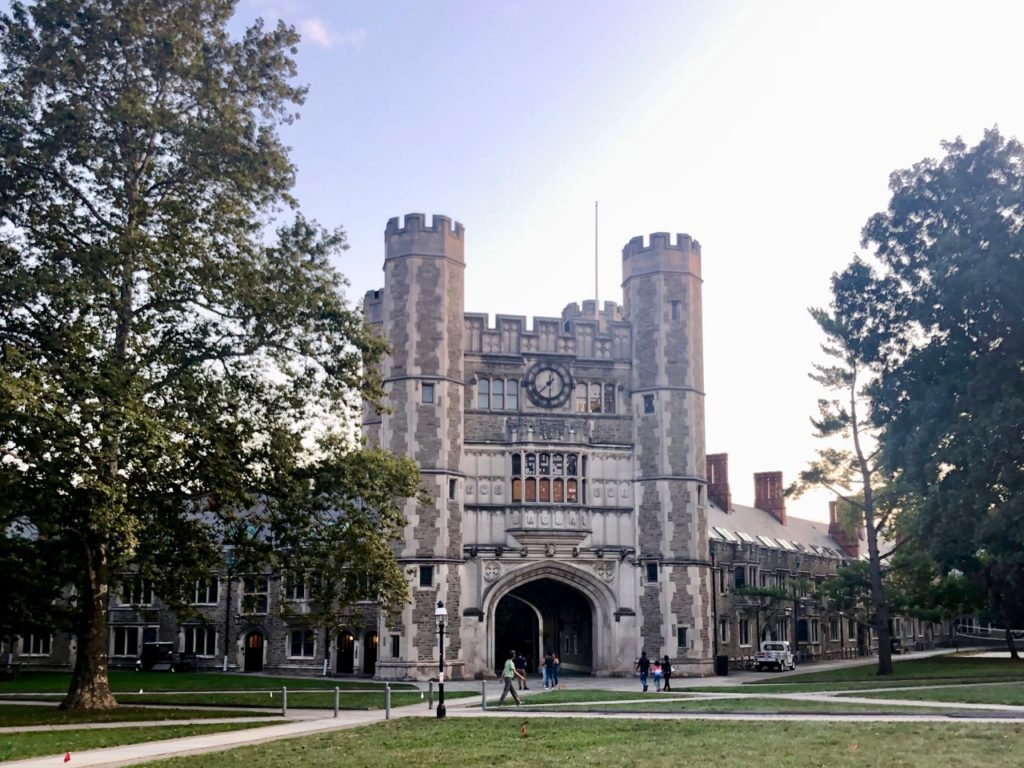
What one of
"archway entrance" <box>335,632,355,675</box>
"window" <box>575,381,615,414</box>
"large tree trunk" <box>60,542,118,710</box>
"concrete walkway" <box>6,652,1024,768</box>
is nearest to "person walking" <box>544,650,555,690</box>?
"concrete walkway" <box>6,652,1024,768</box>

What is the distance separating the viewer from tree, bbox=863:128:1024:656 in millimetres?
28922

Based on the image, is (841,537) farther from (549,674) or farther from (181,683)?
(181,683)

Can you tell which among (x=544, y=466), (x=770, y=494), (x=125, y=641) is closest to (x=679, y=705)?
(x=544, y=466)

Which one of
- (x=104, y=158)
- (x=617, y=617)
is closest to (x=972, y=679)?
(x=617, y=617)

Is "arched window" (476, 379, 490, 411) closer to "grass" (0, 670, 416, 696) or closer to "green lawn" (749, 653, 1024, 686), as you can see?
"grass" (0, 670, 416, 696)

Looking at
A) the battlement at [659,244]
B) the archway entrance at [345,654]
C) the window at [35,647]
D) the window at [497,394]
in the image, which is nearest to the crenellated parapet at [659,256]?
the battlement at [659,244]

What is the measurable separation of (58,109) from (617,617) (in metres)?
28.7

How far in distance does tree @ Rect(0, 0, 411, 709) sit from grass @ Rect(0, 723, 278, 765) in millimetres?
3924

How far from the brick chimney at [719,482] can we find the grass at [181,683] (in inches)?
1112

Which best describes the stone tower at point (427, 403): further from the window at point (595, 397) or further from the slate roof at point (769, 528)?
the slate roof at point (769, 528)

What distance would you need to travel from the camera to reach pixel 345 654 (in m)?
47.6

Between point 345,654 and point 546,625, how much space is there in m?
9.32

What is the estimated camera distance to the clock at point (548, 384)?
45.7 m

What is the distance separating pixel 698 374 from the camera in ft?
153
